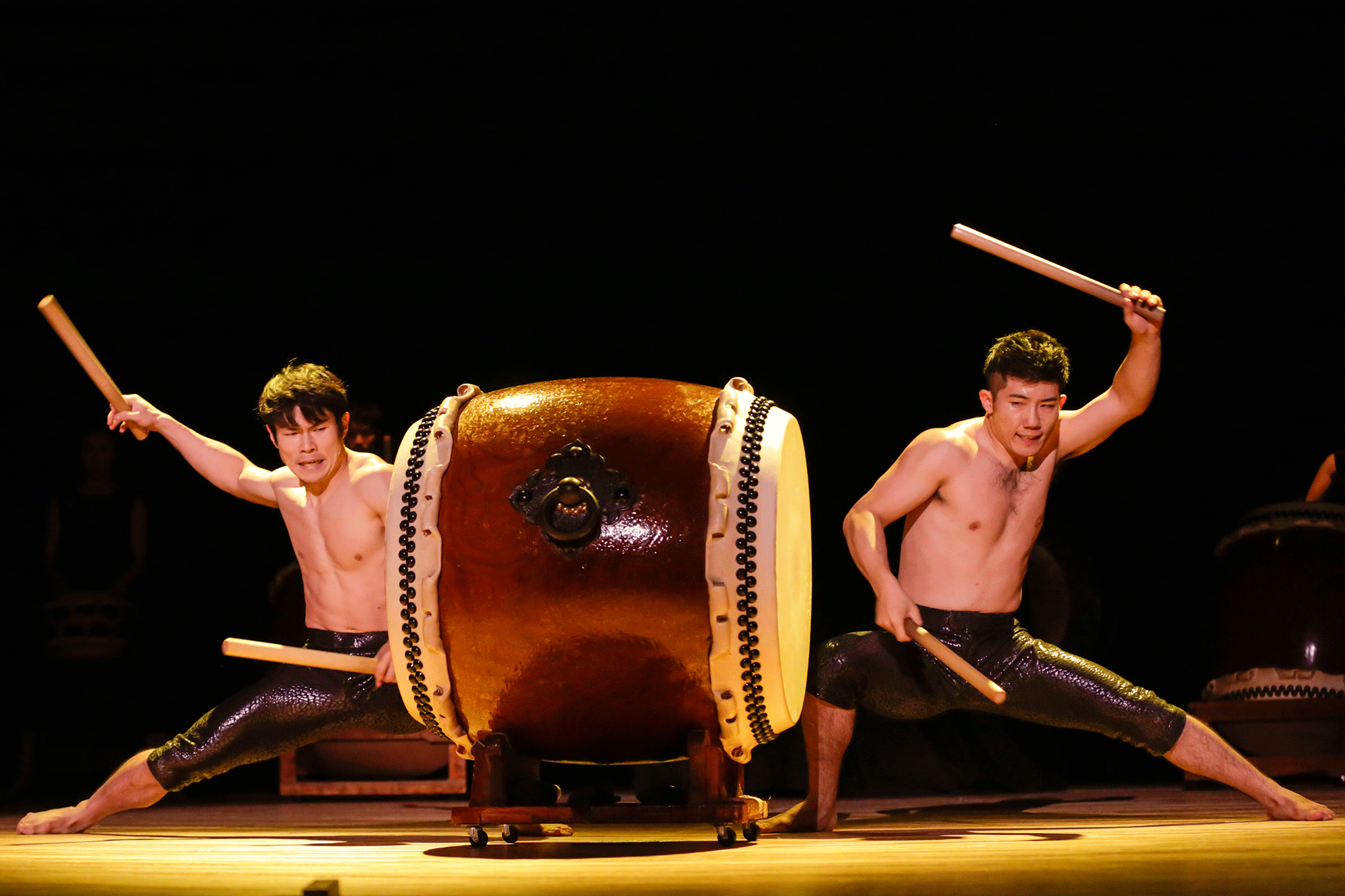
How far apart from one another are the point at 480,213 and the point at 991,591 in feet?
7.69

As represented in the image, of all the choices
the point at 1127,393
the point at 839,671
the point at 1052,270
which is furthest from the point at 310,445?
the point at 1127,393

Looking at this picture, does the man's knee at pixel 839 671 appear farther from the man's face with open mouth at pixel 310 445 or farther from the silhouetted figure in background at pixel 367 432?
the silhouetted figure in background at pixel 367 432

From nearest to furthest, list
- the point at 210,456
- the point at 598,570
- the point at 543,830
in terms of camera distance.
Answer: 1. the point at 598,570
2. the point at 543,830
3. the point at 210,456

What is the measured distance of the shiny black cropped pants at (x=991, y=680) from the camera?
2.67 metres

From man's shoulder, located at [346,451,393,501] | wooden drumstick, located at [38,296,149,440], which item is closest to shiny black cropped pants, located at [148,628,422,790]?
man's shoulder, located at [346,451,393,501]

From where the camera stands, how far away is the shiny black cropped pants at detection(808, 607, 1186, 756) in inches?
105

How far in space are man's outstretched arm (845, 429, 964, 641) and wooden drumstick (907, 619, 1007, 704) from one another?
83 mm

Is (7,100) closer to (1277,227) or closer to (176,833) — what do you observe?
(176,833)

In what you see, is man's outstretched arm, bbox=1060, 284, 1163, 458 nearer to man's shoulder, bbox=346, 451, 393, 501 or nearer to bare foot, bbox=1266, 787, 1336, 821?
bare foot, bbox=1266, 787, 1336, 821

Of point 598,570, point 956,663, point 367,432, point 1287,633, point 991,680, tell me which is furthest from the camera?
point 367,432

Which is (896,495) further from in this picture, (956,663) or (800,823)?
(800,823)

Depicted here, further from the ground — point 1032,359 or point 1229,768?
point 1032,359

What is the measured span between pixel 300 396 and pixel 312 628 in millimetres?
489

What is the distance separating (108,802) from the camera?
279 cm
